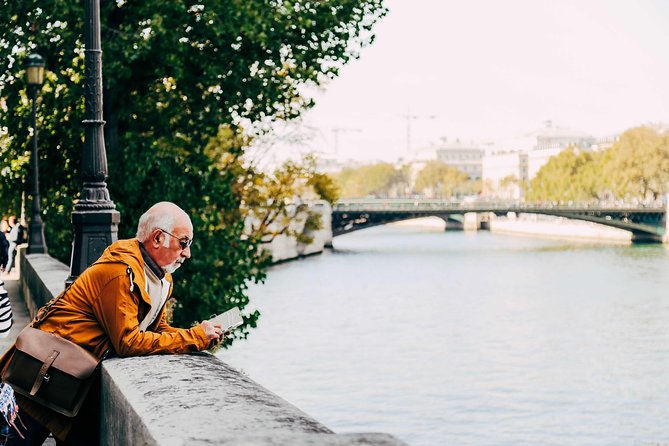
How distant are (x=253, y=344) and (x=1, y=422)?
19437 millimetres

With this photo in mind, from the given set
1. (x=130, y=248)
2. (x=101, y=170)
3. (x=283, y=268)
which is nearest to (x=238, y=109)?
(x=101, y=170)

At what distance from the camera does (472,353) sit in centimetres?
2197

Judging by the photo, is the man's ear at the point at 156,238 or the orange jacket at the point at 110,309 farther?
the man's ear at the point at 156,238

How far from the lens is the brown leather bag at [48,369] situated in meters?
3.18

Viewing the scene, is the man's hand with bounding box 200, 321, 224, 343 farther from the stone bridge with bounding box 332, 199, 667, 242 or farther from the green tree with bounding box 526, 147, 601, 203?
the green tree with bounding box 526, 147, 601, 203

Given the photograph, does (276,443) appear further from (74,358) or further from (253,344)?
(253,344)

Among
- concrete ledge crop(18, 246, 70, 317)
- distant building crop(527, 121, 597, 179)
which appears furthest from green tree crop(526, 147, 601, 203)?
concrete ledge crop(18, 246, 70, 317)

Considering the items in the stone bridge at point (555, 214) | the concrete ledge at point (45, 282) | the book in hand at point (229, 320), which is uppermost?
the book in hand at point (229, 320)

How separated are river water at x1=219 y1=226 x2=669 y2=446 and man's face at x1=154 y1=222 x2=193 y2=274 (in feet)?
37.6

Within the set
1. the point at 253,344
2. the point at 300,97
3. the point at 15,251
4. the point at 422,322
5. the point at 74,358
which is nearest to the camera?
the point at 74,358

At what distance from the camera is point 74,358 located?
3.24 m

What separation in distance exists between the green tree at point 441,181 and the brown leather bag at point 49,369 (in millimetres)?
140796

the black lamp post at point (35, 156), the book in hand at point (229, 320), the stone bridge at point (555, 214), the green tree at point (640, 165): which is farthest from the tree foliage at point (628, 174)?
the book in hand at point (229, 320)

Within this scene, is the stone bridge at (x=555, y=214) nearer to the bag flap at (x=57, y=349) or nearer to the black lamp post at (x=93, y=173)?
the black lamp post at (x=93, y=173)
